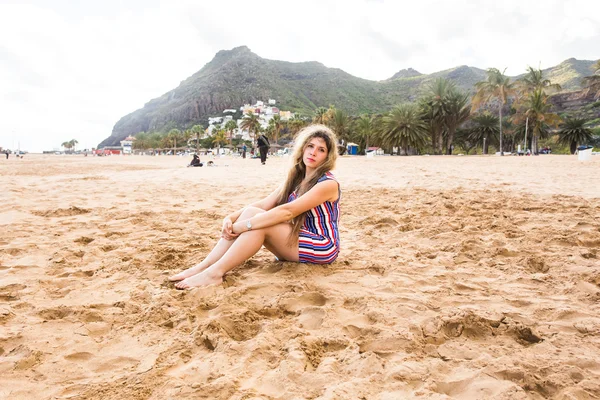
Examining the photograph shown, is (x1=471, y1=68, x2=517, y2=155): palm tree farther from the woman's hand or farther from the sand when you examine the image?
the woman's hand

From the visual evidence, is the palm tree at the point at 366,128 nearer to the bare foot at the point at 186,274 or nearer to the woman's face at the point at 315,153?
the woman's face at the point at 315,153

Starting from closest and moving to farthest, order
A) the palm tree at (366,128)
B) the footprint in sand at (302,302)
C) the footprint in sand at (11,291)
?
the footprint in sand at (302,302)
the footprint in sand at (11,291)
the palm tree at (366,128)

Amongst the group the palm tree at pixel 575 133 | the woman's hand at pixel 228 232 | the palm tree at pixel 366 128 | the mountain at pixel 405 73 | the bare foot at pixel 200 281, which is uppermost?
the mountain at pixel 405 73

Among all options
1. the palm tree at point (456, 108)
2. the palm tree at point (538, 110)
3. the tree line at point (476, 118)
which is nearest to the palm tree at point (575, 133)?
the tree line at point (476, 118)

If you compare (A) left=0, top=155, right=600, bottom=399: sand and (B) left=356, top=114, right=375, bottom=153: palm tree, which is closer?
(A) left=0, top=155, right=600, bottom=399: sand

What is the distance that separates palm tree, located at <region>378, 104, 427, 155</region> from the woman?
128 feet

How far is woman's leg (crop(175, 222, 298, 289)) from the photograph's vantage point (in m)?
2.59

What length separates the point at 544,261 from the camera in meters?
2.92

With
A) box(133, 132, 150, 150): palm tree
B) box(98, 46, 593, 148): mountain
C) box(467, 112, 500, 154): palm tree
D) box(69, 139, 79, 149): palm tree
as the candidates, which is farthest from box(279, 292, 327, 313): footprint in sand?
box(69, 139, 79, 149): palm tree

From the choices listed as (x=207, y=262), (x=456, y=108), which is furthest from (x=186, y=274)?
(x=456, y=108)

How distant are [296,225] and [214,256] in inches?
27.8

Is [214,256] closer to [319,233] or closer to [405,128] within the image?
[319,233]

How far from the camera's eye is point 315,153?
2910 mm

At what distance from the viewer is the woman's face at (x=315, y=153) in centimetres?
292
